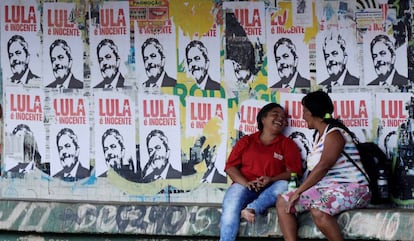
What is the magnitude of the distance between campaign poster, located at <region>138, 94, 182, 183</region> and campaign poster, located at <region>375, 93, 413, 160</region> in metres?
1.70

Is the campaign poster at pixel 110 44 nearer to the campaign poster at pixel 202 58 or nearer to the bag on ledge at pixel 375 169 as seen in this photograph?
the campaign poster at pixel 202 58

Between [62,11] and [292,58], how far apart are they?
2.07 meters

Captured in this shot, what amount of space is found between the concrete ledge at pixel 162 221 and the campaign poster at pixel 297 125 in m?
0.69

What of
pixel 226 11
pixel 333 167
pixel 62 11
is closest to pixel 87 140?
pixel 62 11

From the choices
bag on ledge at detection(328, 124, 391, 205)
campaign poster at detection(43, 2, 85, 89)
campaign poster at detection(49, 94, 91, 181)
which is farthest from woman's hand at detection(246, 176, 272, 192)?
campaign poster at detection(43, 2, 85, 89)

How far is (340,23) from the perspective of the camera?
7.74 m

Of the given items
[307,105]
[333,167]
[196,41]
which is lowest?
[333,167]

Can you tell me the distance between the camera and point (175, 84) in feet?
26.5

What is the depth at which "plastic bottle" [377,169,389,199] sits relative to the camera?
753 centimetres

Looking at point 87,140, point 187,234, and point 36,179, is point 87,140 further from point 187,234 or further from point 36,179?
point 187,234

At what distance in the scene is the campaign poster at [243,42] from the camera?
7875mm

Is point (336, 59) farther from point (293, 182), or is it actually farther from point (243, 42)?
point (293, 182)

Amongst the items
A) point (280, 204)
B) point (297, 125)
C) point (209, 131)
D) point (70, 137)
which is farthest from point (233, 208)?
point (70, 137)

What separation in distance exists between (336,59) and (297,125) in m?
0.64
